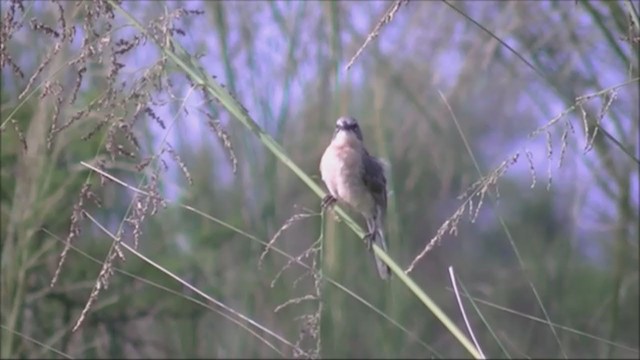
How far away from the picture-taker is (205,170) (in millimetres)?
4766

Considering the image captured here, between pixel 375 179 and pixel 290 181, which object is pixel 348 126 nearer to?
pixel 375 179

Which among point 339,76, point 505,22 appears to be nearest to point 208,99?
point 339,76

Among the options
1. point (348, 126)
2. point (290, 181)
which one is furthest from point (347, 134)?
point (290, 181)

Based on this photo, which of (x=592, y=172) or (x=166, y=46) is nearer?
(x=166, y=46)

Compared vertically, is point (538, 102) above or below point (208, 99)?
above

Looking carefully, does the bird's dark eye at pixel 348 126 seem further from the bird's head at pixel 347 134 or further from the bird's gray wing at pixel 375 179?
the bird's gray wing at pixel 375 179

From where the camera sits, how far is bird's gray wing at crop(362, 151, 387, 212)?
3.10m

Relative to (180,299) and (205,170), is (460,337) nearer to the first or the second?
(180,299)

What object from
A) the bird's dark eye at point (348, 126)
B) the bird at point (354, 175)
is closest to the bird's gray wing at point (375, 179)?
the bird at point (354, 175)

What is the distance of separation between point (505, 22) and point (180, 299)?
1.37 meters

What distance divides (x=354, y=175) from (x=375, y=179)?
0.24 feet

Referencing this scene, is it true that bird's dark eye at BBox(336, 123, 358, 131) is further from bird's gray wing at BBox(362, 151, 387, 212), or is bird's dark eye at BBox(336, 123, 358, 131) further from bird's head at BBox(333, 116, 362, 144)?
bird's gray wing at BBox(362, 151, 387, 212)

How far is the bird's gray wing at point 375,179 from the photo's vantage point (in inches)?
122

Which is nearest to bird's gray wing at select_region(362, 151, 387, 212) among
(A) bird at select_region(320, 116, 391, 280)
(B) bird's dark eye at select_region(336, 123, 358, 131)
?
(A) bird at select_region(320, 116, 391, 280)
